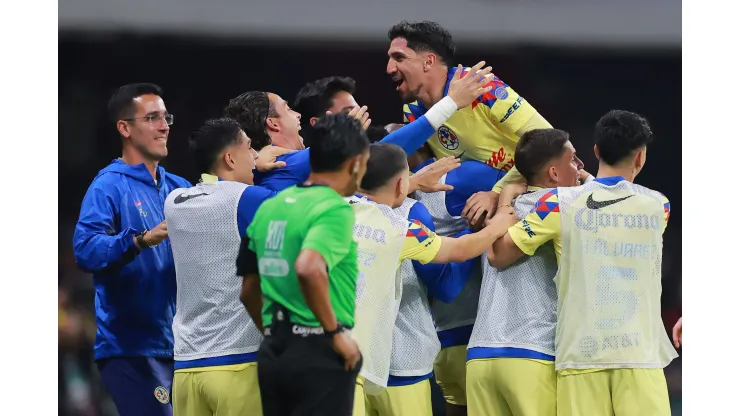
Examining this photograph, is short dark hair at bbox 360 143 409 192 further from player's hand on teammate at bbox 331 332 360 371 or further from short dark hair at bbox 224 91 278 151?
player's hand on teammate at bbox 331 332 360 371

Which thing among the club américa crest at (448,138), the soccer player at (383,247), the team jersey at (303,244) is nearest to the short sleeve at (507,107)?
the club américa crest at (448,138)

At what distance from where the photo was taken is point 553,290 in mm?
4406

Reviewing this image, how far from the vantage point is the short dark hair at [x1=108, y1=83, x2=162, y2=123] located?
5.05 meters

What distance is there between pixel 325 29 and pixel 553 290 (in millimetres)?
2905

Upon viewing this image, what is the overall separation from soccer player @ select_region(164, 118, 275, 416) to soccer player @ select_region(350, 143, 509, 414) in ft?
1.37

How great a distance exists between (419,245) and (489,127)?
1.13 metres

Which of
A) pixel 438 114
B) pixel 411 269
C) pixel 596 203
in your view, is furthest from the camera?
pixel 438 114

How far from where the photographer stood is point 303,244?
312 cm

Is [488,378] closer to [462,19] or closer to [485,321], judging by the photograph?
[485,321]

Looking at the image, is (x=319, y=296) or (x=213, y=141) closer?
(x=319, y=296)

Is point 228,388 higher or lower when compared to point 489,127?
lower

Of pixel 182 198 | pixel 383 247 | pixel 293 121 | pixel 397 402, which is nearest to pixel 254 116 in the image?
pixel 293 121

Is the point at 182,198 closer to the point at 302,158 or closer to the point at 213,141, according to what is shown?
the point at 213,141

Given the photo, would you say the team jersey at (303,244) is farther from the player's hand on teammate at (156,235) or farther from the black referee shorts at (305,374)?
the player's hand on teammate at (156,235)
